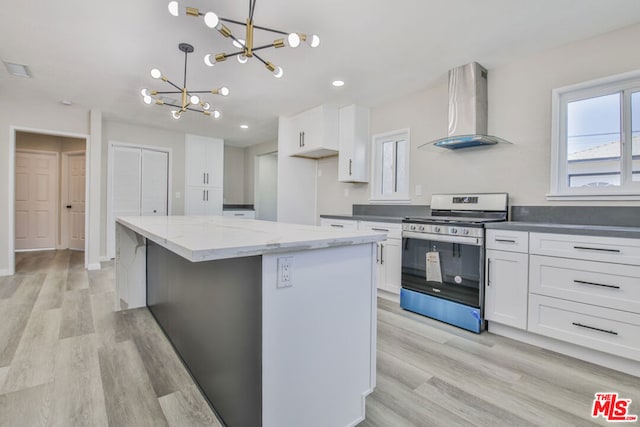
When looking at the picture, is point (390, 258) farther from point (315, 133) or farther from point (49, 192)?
point (49, 192)

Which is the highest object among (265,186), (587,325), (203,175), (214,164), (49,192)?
Result: (214,164)

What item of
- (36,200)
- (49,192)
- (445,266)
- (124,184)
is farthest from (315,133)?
(36,200)

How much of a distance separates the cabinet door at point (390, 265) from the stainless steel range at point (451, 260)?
181 millimetres

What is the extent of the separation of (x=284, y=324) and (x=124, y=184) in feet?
18.0

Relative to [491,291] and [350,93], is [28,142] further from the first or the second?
[491,291]

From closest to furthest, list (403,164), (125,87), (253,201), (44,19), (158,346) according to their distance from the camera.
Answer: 1. (158,346)
2. (44,19)
3. (125,87)
4. (403,164)
5. (253,201)

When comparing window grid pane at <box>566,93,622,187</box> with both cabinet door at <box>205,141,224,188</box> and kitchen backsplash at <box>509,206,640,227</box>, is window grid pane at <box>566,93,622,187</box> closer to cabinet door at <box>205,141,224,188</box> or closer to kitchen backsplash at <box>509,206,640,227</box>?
kitchen backsplash at <box>509,206,640,227</box>

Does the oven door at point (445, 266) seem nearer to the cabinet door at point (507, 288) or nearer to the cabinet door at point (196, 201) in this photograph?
the cabinet door at point (507, 288)

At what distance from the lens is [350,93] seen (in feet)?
12.1

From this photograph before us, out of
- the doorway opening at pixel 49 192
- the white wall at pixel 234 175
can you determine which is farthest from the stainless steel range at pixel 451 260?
the doorway opening at pixel 49 192

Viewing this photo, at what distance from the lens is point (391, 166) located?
4.03 meters

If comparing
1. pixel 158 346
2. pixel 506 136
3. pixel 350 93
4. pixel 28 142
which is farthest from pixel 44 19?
pixel 28 142

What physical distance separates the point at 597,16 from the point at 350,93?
2221 millimetres

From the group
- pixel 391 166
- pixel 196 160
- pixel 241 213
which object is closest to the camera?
pixel 391 166
